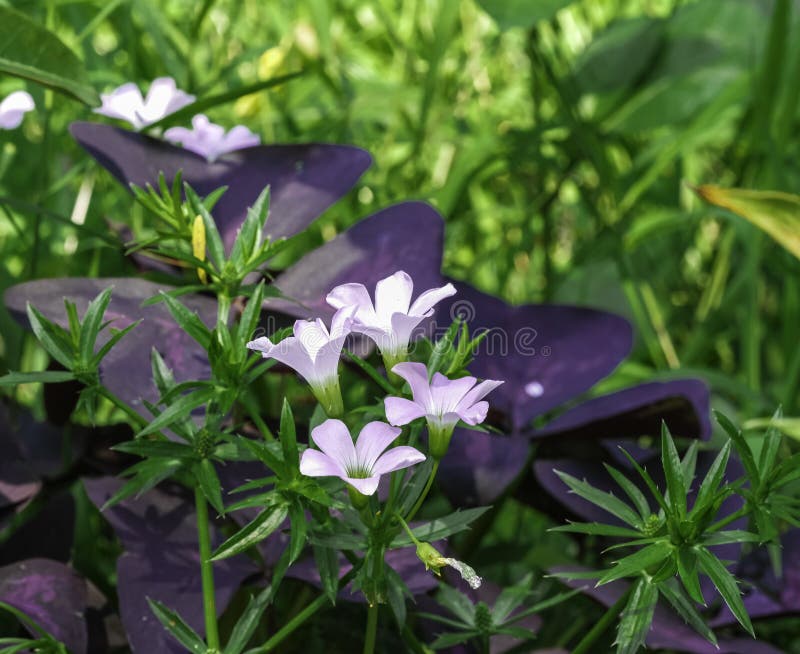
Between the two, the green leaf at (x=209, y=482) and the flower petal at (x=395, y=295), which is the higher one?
the flower petal at (x=395, y=295)

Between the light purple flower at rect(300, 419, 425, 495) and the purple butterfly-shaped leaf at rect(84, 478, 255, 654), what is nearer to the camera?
the light purple flower at rect(300, 419, 425, 495)

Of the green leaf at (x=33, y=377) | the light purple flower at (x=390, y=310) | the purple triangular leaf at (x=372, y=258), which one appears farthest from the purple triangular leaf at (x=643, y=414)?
the green leaf at (x=33, y=377)

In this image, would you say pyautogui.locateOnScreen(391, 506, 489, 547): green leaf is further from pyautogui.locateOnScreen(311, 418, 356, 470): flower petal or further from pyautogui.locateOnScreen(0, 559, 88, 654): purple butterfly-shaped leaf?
pyautogui.locateOnScreen(0, 559, 88, 654): purple butterfly-shaped leaf

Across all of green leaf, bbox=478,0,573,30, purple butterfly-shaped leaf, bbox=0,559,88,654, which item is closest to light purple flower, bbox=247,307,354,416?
purple butterfly-shaped leaf, bbox=0,559,88,654

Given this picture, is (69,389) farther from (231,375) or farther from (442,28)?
(442,28)

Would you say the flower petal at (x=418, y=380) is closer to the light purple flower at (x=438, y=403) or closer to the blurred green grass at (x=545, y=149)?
the light purple flower at (x=438, y=403)

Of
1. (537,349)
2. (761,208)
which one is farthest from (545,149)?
(761,208)

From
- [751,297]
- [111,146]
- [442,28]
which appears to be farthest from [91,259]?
[751,297]
